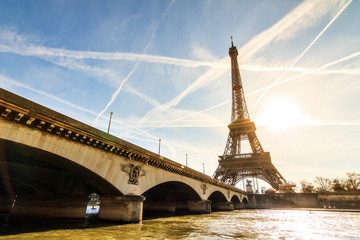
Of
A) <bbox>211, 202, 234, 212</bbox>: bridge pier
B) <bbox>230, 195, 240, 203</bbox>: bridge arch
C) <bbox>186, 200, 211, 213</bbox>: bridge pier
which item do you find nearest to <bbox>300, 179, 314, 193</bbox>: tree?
<bbox>230, 195, 240, 203</bbox>: bridge arch

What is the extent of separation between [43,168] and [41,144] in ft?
25.1

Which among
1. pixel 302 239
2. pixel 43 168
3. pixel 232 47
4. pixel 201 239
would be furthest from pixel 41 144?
pixel 232 47

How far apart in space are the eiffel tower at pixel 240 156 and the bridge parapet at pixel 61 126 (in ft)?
166

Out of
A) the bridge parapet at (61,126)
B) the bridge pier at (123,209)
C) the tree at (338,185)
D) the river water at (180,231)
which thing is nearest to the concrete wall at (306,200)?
the tree at (338,185)

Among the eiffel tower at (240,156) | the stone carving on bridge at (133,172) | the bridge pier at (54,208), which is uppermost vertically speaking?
the eiffel tower at (240,156)

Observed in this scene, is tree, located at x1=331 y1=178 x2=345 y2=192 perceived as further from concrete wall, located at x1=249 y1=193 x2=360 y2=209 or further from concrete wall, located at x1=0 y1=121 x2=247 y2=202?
concrete wall, located at x1=0 y1=121 x2=247 y2=202

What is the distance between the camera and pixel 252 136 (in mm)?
66688

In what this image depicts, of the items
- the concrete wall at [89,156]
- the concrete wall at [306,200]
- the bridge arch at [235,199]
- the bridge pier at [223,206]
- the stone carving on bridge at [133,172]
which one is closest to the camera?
the concrete wall at [89,156]

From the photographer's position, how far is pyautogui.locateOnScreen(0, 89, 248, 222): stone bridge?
9352 mm

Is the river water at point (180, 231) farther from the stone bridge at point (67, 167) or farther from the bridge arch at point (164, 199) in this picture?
the bridge arch at point (164, 199)

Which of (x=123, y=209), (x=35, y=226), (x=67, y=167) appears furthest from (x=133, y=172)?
(x=35, y=226)

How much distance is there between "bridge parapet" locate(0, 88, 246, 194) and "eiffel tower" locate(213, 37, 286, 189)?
5062cm

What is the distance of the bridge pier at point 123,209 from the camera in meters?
14.1

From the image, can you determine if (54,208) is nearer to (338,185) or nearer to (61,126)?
(61,126)
